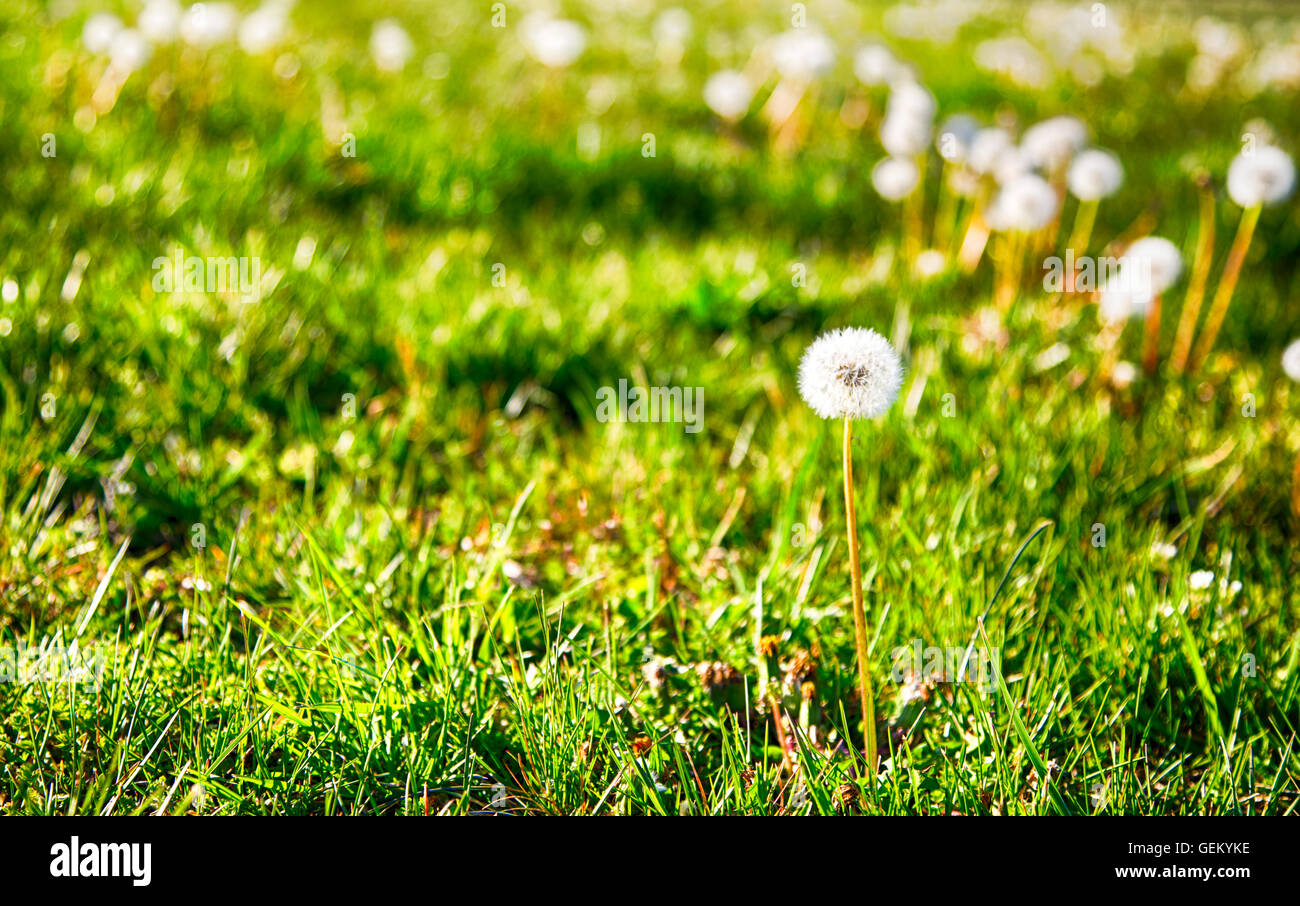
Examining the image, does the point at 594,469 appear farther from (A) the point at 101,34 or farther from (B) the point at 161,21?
(A) the point at 101,34

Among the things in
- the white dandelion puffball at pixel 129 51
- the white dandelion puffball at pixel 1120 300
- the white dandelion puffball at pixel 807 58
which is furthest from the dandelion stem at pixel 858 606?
the white dandelion puffball at pixel 129 51

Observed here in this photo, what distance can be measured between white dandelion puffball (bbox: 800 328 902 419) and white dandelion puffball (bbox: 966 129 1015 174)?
264 cm

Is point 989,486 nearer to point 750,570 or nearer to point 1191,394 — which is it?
point 750,570

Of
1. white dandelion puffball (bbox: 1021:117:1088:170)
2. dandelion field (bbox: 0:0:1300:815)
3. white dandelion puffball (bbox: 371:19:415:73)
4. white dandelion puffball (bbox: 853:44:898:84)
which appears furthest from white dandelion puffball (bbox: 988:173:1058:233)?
white dandelion puffball (bbox: 371:19:415:73)

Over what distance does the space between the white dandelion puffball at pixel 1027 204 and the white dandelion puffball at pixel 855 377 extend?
91.7 inches

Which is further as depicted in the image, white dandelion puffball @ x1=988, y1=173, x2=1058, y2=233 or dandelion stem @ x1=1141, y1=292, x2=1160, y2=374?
white dandelion puffball @ x1=988, y1=173, x2=1058, y2=233

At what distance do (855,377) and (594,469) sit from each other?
1.27m

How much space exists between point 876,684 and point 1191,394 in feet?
6.32

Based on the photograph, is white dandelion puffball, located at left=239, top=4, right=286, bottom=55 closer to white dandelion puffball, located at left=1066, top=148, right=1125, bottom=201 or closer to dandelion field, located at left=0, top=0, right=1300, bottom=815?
dandelion field, located at left=0, top=0, right=1300, bottom=815

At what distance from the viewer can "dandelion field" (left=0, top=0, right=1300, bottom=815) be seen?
1.89 meters

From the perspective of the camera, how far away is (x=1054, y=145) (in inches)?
154

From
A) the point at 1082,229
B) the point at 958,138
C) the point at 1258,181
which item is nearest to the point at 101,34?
the point at 958,138

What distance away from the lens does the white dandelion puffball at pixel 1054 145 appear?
12.8ft

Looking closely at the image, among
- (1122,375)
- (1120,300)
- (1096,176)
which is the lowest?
(1122,375)
